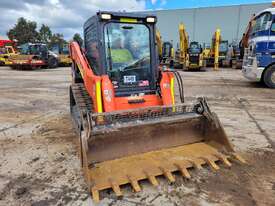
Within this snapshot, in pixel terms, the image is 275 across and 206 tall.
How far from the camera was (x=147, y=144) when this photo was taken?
3361mm

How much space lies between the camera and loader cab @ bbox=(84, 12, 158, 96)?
3680 millimetres

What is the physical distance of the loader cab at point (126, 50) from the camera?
3680mm

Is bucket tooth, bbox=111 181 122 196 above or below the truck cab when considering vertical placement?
below

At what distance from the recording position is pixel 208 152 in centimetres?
341

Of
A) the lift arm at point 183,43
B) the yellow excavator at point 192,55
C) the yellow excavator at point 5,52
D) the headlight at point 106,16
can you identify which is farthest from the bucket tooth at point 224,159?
the yellow excavator at point 5,52

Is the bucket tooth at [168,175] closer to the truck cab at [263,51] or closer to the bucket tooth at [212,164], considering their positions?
the bucket tooth at [212,164]

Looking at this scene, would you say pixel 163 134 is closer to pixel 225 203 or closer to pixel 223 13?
pixel 225 203

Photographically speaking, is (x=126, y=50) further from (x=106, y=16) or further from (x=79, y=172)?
(x=79, y=172)

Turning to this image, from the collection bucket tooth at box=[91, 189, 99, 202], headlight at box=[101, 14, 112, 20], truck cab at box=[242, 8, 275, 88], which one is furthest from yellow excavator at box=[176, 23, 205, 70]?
bucket tooth at box=[91, 189, 99, 202]

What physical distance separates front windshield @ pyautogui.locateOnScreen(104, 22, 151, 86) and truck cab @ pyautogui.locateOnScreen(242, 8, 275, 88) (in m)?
6.98

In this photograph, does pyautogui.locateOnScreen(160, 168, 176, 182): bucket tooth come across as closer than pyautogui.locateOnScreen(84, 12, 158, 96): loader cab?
Yes

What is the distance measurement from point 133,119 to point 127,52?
1.18m

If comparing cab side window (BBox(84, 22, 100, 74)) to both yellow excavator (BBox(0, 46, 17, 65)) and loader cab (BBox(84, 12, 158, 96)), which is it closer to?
loader cab (BBox(84, 12, 158, 96))

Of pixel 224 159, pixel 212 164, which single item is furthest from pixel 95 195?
pixel 224 159
